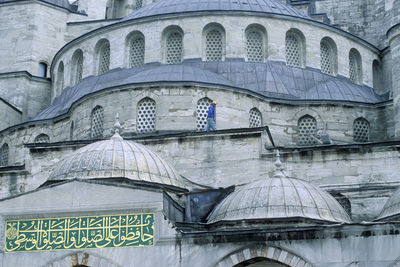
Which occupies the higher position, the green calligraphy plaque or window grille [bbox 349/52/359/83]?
window grille [bbox 349/52/359/83]

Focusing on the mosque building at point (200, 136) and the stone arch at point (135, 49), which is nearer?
the mosque building at point (200, 136)

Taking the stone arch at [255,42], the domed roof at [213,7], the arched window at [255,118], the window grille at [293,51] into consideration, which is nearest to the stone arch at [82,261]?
the arched window at [255,118]

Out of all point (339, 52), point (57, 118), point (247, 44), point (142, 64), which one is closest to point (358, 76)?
point (339, 52)

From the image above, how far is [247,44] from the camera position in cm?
3034

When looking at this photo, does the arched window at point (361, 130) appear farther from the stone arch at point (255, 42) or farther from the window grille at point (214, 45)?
the window grille at point (214, 45)

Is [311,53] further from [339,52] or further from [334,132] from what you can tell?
[334,132]

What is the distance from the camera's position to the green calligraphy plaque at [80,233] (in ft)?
64.4

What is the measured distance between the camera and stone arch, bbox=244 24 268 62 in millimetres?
30234

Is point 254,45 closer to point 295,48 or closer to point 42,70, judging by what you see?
point 295,48

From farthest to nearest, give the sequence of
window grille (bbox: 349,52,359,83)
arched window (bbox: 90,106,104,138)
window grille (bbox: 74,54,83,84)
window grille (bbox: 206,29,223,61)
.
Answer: window grille (bbox: 74,54,83,84)
window grille (bbox: 349,52,359,83)
window grille (bbox: 206,29,223,61)
arched window (bbox: 90,106,104,138)

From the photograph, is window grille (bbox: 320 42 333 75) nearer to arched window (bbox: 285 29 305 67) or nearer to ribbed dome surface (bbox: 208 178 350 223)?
arched window (bbox: 285 29 305 67)

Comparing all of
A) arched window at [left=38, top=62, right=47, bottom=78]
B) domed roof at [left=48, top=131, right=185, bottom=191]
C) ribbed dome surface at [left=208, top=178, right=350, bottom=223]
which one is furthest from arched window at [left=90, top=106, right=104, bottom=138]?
arched window at [left=38, top=62, right=47, bottom=78]

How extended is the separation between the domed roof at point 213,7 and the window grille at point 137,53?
2.95ft

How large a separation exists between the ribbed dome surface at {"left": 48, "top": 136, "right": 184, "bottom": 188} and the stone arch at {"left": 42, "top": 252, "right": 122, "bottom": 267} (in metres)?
2.43
